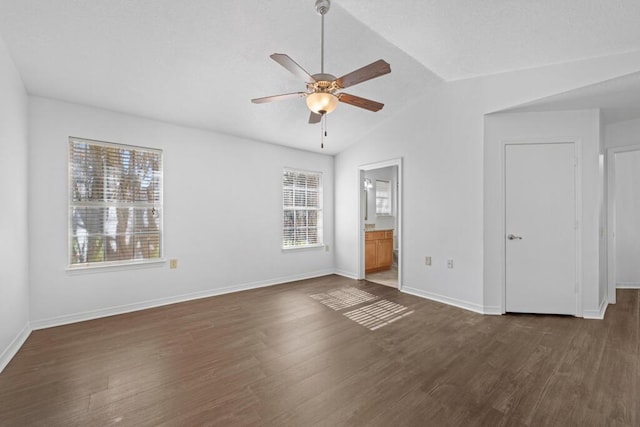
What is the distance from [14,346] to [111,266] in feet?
3.53

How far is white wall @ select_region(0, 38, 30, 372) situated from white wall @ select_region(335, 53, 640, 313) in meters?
4.40

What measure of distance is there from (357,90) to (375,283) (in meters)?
3.25

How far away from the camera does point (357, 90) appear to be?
3.55m

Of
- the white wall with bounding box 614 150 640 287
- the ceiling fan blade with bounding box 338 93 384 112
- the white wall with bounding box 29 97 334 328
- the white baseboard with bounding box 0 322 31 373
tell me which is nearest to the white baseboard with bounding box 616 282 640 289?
the white wall with bounding box 614 150 640 287

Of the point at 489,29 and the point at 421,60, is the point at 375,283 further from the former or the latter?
the point at 489,29

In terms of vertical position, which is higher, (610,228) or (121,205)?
(121,205)

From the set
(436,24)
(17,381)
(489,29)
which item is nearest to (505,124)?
(489,29)

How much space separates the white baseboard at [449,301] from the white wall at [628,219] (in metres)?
3.26

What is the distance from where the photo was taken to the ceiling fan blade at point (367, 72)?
1951 millimetres

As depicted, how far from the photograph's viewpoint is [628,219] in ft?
15.4

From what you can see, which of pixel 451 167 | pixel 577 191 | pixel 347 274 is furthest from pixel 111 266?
pixel 577 191

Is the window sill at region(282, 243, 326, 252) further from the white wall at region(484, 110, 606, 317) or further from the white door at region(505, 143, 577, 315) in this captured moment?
the white door at region(505, 143, 577, 315)

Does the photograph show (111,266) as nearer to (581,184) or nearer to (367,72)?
(367,72)

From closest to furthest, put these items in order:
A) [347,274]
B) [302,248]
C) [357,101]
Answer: [357,101] < [302,248] < [347,274]
